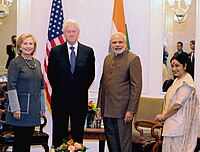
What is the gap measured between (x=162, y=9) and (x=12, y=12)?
2.50 meters

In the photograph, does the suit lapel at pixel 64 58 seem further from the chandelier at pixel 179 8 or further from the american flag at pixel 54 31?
the chandelier at pixel 179 8

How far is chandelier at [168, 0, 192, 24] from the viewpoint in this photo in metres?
6.42

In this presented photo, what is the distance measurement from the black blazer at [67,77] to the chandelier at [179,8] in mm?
2661

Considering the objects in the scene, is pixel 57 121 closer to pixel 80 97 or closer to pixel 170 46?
pixel 80 97

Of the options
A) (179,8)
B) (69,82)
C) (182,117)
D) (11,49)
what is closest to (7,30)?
(11,49)

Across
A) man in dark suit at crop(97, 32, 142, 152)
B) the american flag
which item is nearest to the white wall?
the american flag

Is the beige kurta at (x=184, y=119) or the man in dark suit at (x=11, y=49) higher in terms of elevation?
the man in dark suit at (x=11, y=49)

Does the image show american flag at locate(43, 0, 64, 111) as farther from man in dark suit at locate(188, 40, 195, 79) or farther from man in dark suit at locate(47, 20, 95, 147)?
man in dark suit at locate(188, 40, 195, 79)

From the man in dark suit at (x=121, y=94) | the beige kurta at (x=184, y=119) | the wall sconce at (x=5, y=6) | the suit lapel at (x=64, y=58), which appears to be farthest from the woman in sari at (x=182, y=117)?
the wall sconce at (x=5, y=6)

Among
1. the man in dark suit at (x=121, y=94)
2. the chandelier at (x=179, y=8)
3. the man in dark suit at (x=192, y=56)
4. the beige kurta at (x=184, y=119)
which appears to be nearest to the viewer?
the beige kurta at (x=184, y=119)

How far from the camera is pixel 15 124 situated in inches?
156

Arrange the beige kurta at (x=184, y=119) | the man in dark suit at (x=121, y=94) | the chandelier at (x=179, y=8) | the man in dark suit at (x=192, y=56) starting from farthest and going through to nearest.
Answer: the chandelier at (x=179, y=8) → the man in dark suit at (x=192, y=56) → the man in dark suit at (x=121, y=94) → the beige kurta at (x=184, y=119)

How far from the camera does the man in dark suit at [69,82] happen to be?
14.0ft

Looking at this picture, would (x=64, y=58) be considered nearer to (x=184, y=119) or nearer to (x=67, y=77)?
(x=67, y=77)
